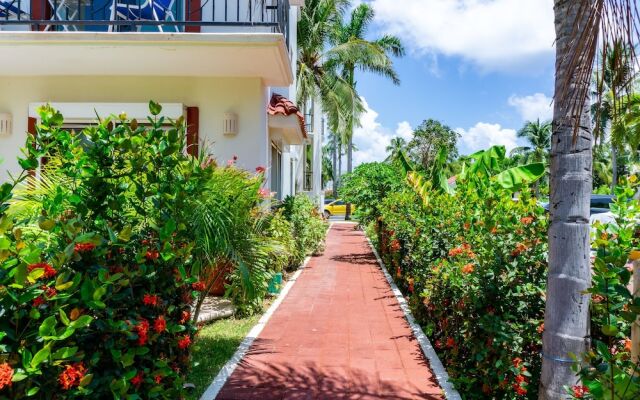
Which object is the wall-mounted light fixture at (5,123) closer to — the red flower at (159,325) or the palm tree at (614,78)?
the red flower at (159,325)

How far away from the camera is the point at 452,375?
471cm

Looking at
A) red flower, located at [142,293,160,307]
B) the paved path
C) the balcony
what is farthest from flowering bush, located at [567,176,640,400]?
the balcony

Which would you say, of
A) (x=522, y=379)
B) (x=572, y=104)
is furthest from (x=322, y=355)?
(x=572, y=104)

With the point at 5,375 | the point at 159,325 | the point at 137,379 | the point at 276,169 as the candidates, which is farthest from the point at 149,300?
the point at 276,169

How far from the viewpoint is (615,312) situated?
3027mm

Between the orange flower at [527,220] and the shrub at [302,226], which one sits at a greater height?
the orange flower at [527,220]

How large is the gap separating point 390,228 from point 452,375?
673cm

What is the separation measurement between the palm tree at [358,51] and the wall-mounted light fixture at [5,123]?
21.6 metres

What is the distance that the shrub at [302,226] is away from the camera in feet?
37.7

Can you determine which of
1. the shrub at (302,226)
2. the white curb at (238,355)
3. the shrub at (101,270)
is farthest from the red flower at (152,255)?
the shrub at (302,226)

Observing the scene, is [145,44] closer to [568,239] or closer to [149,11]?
[149,11]

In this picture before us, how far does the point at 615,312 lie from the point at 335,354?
11.0 ft

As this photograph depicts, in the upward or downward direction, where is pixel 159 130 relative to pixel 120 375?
upward

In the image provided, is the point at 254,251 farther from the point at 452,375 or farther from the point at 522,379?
the point at 522,379
